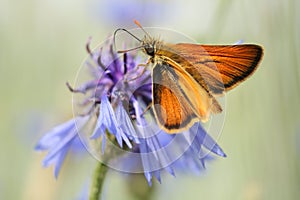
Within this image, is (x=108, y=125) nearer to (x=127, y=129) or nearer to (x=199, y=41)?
(x=127, y=129)

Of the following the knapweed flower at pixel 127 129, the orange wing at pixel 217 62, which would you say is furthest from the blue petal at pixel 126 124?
the orange wing at pixel 217 62

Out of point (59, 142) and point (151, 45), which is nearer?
point (151, 45)

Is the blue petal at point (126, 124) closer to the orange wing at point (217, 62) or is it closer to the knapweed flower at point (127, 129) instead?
the knapweed flower at point (127, 129)

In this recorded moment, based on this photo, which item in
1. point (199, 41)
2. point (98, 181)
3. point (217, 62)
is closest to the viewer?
point (217, 62)

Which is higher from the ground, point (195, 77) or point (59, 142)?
point (195, 77)

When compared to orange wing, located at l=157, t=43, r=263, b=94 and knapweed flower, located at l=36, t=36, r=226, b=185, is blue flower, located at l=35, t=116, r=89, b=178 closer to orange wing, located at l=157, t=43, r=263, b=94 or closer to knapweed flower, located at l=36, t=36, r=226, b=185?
knapweed flower, located at l=36, t=36, r=226, b=185

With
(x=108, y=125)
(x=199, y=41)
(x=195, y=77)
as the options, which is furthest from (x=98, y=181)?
(x=199, y=41)
